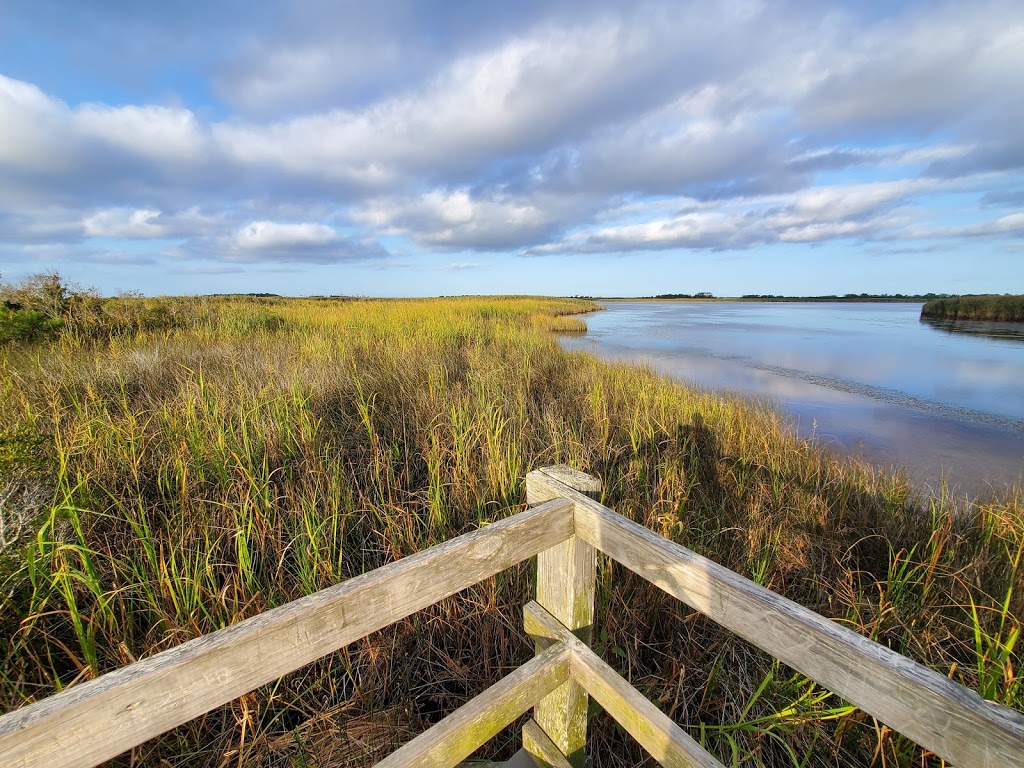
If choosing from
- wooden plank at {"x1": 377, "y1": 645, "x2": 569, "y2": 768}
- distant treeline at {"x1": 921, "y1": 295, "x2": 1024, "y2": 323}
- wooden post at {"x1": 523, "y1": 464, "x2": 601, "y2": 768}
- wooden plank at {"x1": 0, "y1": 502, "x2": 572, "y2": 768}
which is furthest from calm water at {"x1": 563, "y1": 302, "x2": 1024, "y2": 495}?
distant treeline at {"x1": 921, "y1": 295, "x2": 1024, "y2": 323}

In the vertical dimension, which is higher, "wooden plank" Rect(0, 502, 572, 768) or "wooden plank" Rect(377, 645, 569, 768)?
"wooden plank" Rect(0, 502, 572, 768)

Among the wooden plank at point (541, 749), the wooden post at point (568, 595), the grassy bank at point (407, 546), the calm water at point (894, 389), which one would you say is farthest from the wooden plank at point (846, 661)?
the calm water at point (894, 389)

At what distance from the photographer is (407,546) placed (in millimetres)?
2506

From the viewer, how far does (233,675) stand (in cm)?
90

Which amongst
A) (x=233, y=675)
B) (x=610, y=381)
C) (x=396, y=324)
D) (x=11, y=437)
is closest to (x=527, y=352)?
(x=610, y=381)

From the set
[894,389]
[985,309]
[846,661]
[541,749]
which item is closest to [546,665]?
[541,749]

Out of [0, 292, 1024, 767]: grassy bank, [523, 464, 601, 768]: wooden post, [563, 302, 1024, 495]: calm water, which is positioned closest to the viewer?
[523, 464, 601, 768]: wooden post

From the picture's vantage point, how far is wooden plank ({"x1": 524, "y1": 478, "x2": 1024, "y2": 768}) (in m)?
0.71

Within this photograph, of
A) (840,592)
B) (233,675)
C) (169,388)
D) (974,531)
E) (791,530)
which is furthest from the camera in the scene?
(169,388)

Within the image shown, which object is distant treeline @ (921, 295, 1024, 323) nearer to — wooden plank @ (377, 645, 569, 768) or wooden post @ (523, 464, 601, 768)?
wooden post @ (523, 464, 601, 768)

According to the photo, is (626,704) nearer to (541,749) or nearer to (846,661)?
(541,749)

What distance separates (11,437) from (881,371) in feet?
53.9

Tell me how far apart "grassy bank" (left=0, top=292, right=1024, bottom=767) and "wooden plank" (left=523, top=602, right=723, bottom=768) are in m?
0.33

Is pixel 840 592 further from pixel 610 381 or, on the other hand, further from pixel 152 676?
pixel 610 381
